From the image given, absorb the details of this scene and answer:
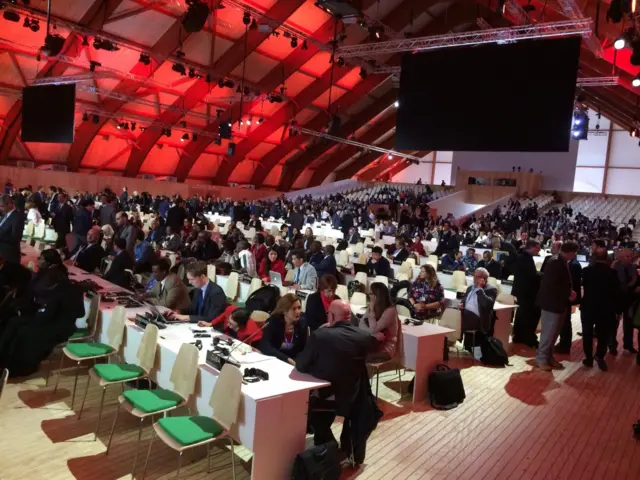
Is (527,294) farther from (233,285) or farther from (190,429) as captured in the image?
(190,429)

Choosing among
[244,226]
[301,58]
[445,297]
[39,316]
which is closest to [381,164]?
[301,58]

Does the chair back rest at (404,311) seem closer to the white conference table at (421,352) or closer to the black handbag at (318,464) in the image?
the white conference table at (421,352)

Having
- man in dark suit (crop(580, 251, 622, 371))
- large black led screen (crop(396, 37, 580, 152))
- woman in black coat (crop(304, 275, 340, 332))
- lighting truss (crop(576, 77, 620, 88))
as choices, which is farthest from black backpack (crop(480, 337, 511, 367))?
lighting truss (crop(576, 77, 620, 88))

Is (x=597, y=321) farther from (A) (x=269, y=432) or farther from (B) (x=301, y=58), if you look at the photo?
(B) (x=301, y=58)

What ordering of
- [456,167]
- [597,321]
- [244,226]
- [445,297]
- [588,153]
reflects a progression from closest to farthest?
[597,321]
[445,297]
[244,226]
[588,153]
[456,167]

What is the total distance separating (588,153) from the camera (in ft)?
91.1

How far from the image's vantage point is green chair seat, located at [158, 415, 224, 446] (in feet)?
10.2

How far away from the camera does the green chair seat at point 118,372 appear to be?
12.7ft

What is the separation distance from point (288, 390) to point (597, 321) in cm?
441

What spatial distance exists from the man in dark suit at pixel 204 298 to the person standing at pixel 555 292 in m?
3.62

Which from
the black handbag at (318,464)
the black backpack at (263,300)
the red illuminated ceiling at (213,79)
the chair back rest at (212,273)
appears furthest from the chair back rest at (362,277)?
the red illuminated ceiling at (213,79)

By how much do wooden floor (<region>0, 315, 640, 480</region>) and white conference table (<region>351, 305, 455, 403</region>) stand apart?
0.23 m

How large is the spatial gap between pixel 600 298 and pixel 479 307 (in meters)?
1.41

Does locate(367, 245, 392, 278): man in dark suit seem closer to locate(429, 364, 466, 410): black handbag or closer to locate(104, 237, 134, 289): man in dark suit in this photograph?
locate(429, 364, 466, 410): black handbag
